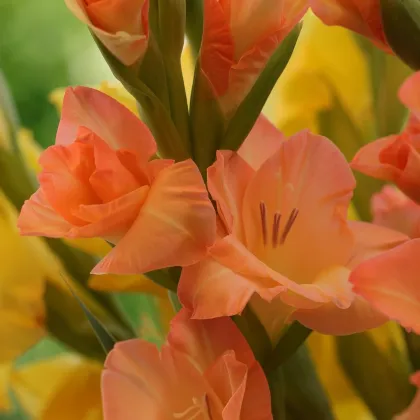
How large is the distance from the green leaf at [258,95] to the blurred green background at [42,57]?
386mm

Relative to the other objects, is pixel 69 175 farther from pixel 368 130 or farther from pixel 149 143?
pixel 368 130

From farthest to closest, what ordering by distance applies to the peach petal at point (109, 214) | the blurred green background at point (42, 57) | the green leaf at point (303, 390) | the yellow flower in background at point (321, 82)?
the blurred green background at point (42, 57), the yellow flower in background at point (321, 82), the green leaf at point (303, 390), the peach petal at point (109, 214)

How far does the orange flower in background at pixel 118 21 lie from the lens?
0.94ft

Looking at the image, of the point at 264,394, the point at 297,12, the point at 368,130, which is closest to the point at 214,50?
the point at 297,12

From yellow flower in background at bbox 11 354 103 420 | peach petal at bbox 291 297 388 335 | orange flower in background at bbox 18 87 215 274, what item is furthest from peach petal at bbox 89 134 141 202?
yellow flower in background at bbox 11 354 103 420

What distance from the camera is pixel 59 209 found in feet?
0.95

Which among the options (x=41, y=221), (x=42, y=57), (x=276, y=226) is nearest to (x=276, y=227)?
(x=276, y=226)

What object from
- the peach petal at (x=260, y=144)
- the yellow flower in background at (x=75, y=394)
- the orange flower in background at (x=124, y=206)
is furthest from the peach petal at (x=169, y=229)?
the yellow flower in background at (x=75, y=394)

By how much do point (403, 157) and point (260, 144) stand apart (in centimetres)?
10

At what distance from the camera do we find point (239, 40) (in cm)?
33

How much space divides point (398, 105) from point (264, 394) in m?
0.31

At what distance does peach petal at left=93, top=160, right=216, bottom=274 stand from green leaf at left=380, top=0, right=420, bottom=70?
0.43ft

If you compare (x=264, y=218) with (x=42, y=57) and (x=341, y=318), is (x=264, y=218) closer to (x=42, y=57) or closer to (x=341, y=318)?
(x=341, y=318)

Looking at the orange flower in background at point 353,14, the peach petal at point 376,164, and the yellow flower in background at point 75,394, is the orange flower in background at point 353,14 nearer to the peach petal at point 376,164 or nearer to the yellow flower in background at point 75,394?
the peach petal at point 376,164
